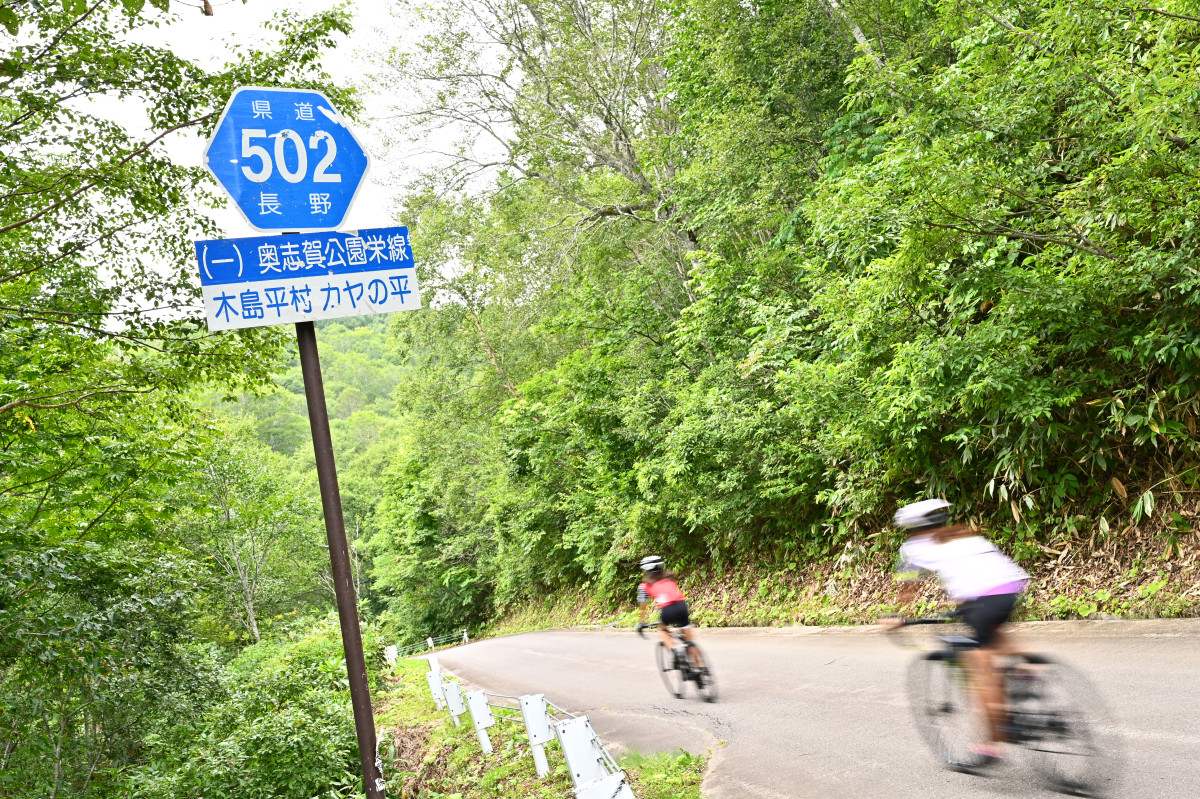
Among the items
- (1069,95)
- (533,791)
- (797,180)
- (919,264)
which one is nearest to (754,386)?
(797,180)

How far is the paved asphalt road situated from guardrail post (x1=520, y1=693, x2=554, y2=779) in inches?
38.3

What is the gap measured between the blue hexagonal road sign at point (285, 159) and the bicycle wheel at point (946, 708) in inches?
181

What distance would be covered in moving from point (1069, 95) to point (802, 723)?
298 inches

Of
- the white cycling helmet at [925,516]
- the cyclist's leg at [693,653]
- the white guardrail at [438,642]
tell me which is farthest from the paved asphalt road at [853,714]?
the white guardrail at [438,642]

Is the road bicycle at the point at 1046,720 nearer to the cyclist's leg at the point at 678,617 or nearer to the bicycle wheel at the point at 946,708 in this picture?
the bicycle wheel at the point at 946,708

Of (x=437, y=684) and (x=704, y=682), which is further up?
(x=704, y=682)

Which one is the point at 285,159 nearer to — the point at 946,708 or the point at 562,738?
the point at 562,738

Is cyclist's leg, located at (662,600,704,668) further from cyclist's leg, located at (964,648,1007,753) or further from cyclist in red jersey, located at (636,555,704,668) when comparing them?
cyclist's leg, located at (964,648,1007,753)

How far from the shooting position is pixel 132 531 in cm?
1055

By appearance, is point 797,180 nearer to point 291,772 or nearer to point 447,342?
point 291,772

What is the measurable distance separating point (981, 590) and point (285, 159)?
4587 mm

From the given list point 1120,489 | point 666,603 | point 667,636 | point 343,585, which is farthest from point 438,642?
point 343,585

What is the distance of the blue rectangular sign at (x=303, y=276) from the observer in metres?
2.60

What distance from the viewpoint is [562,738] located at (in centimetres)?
561
